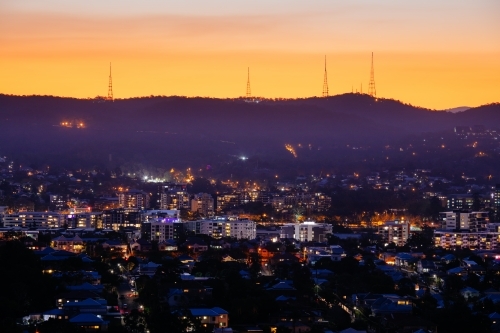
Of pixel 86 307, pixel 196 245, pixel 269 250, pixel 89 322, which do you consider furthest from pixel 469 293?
pixel 196 245

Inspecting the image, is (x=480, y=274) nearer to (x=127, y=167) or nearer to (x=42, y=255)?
(x=42, y=255)

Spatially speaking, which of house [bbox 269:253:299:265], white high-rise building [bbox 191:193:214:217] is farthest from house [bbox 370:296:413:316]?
white high-rise building [bbox 191:193:214:217]

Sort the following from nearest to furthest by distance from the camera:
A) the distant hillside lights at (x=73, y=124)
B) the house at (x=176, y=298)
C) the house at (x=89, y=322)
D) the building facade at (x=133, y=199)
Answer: the house at (x=89, y=322), the house at (x=176, y=298), the building facade at (x=133, y=199), the distant hillside lights at (x=73, y=124)

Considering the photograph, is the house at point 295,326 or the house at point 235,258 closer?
the house at point 295,326

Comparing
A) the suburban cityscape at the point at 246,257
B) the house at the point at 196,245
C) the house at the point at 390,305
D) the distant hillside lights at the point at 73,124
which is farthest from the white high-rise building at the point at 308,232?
the distant hillside lights at the point at 73,124

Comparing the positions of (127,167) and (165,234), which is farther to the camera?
(127,167)

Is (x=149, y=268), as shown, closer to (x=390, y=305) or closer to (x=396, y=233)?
(x=390, y=305)

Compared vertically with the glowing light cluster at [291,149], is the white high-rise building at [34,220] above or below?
below

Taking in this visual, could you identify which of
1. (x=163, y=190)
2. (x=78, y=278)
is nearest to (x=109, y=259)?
(x=78, y=278)

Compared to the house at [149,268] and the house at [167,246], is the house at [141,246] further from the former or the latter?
the house at [149,268]

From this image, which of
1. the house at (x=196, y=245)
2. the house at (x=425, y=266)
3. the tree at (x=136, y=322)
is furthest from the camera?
the house at (x=196, y=245)

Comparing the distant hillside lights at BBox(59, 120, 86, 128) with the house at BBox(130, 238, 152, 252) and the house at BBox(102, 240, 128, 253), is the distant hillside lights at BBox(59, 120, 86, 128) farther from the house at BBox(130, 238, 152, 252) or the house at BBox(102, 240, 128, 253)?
the house at BBox(102, 240, 128, 253)
